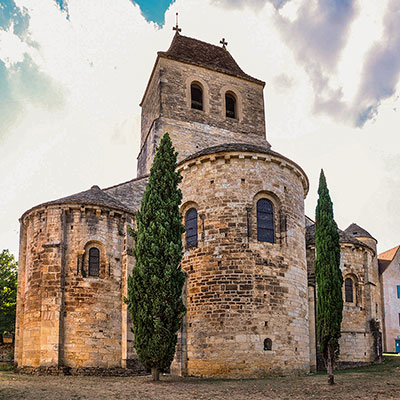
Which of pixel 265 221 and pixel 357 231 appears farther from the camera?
pixel 357 231

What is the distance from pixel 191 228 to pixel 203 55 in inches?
647

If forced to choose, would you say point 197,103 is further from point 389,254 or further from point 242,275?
point 389,254

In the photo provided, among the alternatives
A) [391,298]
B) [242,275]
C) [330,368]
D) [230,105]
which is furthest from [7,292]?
[391,298]

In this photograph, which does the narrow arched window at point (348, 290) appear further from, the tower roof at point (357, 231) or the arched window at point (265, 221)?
the arched window at point (265, 221)

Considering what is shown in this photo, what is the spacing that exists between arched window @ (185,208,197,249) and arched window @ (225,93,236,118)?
496 inches

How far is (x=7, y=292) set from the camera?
29.7 metres

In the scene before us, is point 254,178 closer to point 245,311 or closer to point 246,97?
point 245,311

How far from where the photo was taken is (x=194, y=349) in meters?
15.5

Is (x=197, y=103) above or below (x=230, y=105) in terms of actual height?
below

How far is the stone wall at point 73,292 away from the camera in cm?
1722

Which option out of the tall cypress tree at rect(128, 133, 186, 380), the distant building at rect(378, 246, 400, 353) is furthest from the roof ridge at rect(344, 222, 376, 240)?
the tall cypress tree at rect(128, 133, 186, 380)

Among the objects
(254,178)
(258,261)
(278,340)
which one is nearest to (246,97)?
(254,178)

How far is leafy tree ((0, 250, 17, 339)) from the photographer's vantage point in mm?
28266

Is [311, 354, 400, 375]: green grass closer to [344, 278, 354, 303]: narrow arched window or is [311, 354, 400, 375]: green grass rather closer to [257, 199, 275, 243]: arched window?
[344, 278, 354, 303]: narrow arched window
